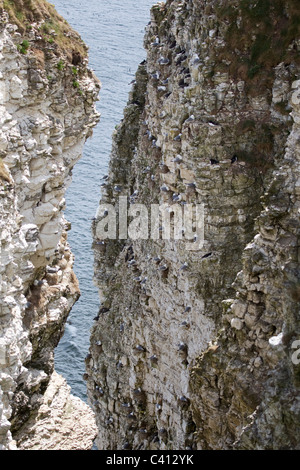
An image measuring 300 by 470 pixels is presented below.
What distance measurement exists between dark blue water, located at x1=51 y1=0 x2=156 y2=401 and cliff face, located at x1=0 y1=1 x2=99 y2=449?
464 inches

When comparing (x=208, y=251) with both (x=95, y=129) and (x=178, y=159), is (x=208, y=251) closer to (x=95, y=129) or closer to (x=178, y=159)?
(x=178, y=159)

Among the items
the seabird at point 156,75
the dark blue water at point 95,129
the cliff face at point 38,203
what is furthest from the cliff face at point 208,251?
the dark blue water at point 95,129

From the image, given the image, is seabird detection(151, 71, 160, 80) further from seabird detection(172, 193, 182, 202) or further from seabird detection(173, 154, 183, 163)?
seabird detection(172, 193, 182, 202)

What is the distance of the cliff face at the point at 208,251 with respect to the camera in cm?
2566

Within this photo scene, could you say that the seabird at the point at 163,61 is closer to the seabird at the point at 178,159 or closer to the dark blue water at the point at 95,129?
the seabird at the point at 178,159

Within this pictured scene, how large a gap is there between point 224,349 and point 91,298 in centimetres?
3284

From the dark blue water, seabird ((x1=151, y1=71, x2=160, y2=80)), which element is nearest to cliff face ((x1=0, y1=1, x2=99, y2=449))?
seabird ((x1=151, y1=71, x2=160, y2=80))

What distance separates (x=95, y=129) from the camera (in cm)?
7275

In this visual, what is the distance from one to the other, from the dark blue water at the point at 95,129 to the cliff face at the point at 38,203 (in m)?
11.8

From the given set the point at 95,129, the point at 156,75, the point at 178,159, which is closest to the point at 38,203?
the point at 178,159

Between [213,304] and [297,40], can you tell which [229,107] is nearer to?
[297,40]

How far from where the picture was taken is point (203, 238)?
3481 centimetres

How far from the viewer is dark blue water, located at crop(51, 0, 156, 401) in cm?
5597

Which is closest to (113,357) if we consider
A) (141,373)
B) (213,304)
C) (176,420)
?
(141,373)
